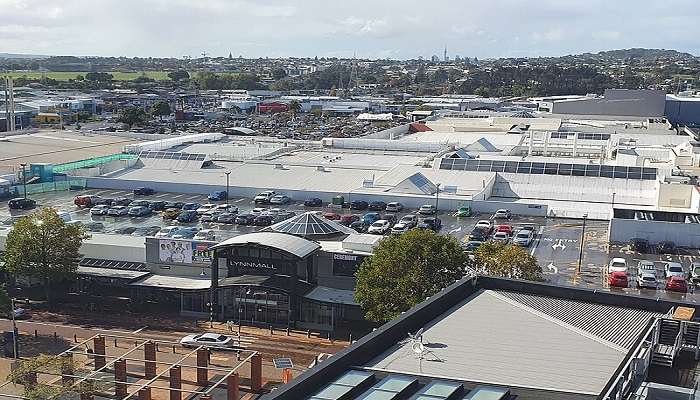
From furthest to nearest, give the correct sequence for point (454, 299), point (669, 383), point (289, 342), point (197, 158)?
1. point (197, 158)
2. point (289, 342)
3. point (454, 299)
4. point (669, 383)

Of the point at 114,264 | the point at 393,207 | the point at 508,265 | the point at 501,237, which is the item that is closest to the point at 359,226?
the point at 393,207

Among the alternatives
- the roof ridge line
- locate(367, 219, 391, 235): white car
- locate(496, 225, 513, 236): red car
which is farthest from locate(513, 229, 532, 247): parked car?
the roof ridge line

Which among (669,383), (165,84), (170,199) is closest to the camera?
(669,383)

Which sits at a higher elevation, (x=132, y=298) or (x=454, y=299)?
(x=454, y=299)

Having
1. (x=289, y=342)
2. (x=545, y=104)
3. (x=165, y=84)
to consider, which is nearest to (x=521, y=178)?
(x=289, y=342)

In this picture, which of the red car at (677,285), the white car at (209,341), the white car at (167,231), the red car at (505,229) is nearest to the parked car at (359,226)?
the red car at (505,229)

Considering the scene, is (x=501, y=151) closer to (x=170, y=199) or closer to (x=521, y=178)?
(x=521, y=178)

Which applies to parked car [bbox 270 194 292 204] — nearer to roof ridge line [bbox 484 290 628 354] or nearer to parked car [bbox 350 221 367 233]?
parked car [bbox 350 221 367 233]
